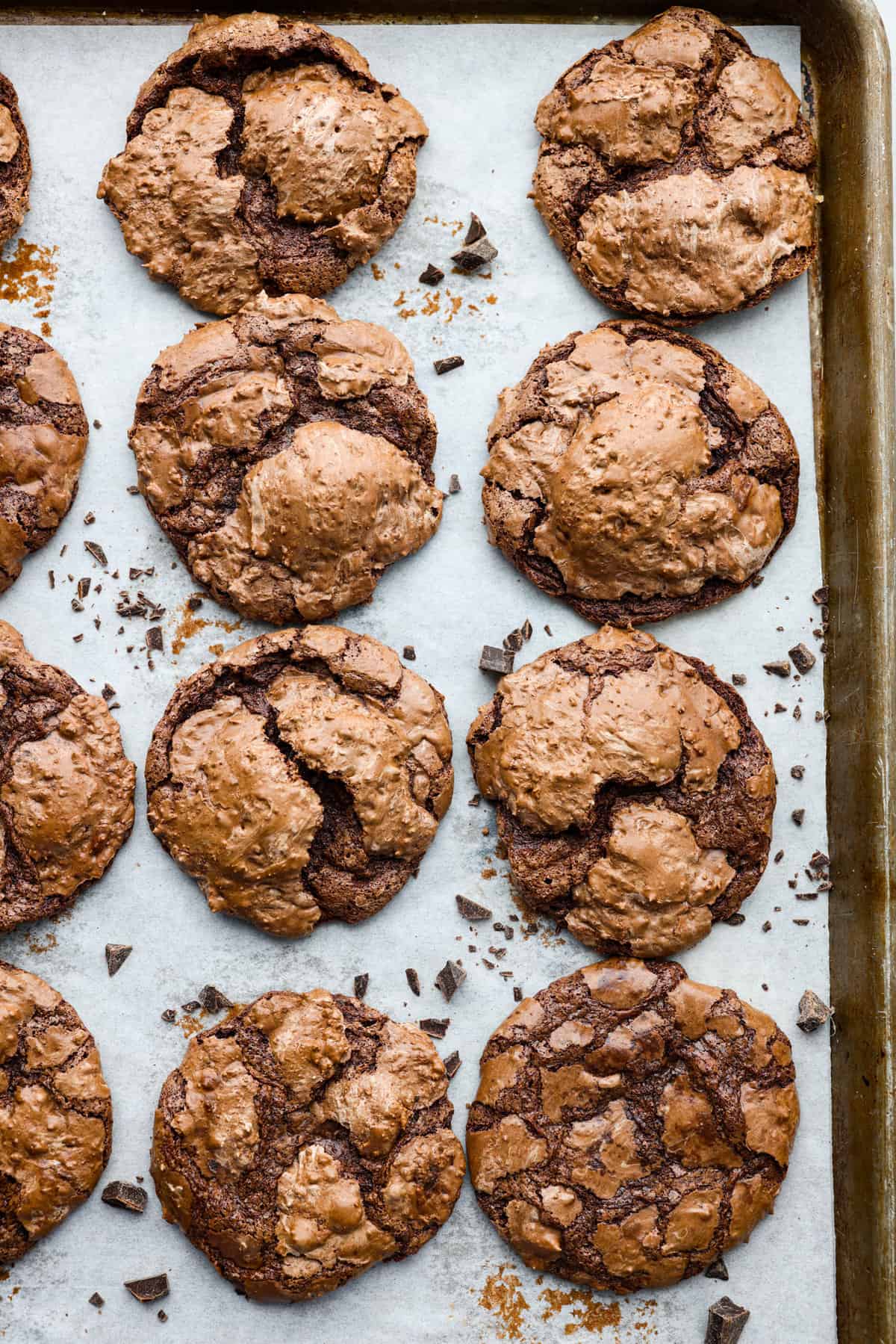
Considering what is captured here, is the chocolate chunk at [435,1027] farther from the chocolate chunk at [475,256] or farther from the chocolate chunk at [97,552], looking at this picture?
the chocolate chunk at [475,256]

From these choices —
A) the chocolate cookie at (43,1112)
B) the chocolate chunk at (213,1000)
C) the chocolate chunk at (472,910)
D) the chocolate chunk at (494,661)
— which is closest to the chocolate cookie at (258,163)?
the chocolate chunk at (494,661)

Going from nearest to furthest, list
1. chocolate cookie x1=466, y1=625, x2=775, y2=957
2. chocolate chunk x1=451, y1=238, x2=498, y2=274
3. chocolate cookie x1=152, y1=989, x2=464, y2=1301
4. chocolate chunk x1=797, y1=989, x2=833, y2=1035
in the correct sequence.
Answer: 1. chocolate cookie x1=152, y1=989, x2=464, y2=1301
2. chocolate cookie x1=466, y1=625, x2=775, y2=957
3. chocolate chunk x1=797, y1=989, x2=833, y2=1035
4. chocolate chunk x1=451, y1=238, x2=498, y2=274

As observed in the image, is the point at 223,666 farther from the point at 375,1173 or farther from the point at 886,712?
the point at 886,712

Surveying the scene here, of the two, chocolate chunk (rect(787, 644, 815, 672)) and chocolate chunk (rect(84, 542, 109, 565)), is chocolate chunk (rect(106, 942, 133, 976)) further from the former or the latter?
chocolate chunk (rect(787, 644, 815, 672))

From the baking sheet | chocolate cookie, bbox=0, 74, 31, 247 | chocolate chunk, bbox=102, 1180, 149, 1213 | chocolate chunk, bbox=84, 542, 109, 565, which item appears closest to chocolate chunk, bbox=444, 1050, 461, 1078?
the baking sheet

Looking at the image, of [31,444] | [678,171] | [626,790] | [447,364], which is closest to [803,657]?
[626,790]

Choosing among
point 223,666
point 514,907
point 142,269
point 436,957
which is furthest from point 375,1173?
point 142,269

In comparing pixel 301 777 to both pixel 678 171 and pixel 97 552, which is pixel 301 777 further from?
pixel 678 171
